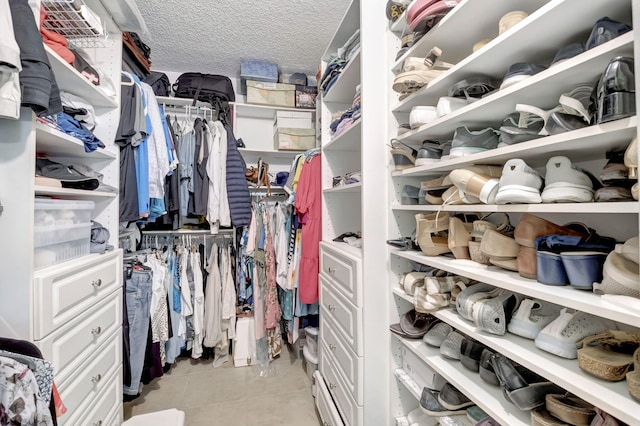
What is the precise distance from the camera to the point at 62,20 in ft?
3.48

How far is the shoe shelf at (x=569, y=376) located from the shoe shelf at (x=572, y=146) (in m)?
0.43

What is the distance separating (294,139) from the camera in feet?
7.66

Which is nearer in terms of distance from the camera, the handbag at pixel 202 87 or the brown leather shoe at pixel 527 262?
the brown leather shoe at pixel 527 262

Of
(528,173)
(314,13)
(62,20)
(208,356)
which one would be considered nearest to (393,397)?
(528,173)

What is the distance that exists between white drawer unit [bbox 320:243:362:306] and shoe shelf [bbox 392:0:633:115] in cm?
71

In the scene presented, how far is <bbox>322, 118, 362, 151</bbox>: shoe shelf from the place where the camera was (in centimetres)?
122

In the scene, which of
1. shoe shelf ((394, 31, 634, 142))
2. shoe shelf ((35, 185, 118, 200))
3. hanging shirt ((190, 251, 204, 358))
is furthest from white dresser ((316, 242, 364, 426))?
shoe shelf ((35, 185, 118, 200))

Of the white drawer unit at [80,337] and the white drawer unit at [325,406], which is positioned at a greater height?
the white drawer unit at [80,337]

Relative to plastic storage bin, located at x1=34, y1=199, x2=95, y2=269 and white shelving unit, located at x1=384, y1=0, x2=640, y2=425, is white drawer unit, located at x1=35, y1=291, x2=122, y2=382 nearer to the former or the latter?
plastic storage bin, located at x1=34, y1=199, x2=95, y2=269

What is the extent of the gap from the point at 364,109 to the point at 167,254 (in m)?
1.73

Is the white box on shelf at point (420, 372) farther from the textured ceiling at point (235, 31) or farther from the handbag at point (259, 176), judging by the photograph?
the textured ceiling at point (235, 31)

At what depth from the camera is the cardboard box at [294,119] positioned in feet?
7.73

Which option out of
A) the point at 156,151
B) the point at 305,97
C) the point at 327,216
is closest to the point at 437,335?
the point at 327,216

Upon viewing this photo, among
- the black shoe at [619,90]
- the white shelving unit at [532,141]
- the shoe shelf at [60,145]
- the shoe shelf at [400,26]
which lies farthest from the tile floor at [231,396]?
the shoe shelf at [400,26]
